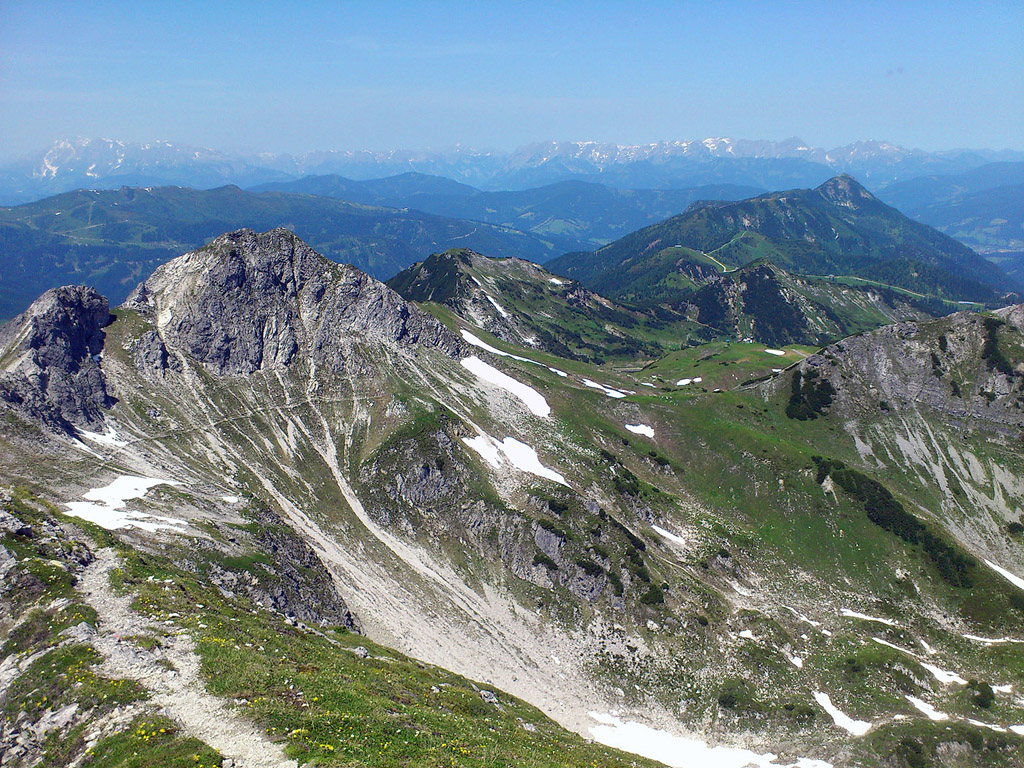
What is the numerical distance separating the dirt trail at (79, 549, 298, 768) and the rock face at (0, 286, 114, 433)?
7414 centimetres

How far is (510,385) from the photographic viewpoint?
168 m

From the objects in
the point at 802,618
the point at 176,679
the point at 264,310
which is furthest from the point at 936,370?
the point at 176,679

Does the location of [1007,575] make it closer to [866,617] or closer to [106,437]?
[866,617]

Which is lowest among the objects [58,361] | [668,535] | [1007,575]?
[1007,575]

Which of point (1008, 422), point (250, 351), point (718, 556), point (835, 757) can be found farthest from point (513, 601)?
point (1008, 422)

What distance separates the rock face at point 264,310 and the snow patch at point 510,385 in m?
7.65

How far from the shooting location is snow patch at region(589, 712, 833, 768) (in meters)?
82.0

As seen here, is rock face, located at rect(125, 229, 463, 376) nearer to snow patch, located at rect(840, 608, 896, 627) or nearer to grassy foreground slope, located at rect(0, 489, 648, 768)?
grassy foreground slope, located at rect(0, 489, 648, 768)

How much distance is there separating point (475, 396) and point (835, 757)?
4250 inches

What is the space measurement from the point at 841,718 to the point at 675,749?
97.6 feet

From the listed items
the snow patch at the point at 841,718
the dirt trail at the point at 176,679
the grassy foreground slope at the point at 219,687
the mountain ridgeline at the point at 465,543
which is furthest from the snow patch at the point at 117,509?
the snow patch at the point at 841,718

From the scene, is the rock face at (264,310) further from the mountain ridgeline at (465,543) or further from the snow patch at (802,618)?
the snow patch at (802,618)

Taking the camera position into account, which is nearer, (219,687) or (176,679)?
(219,687)

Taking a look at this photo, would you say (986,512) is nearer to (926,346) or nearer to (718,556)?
(926,346)
